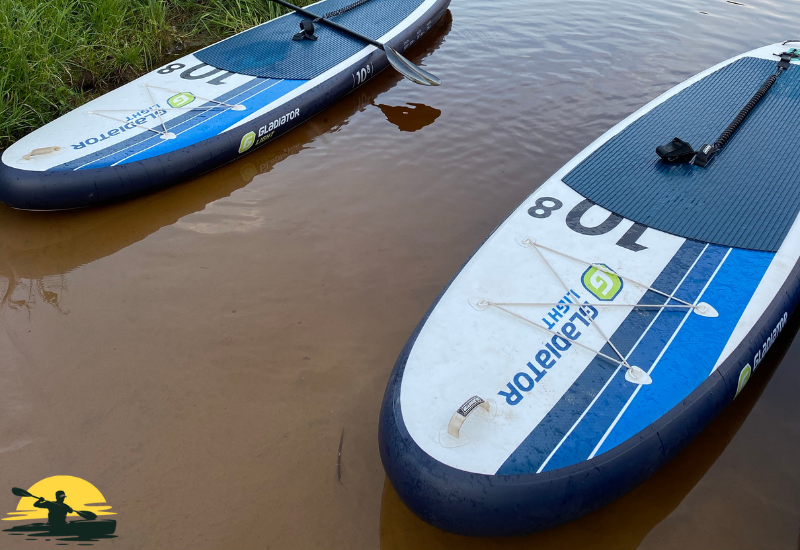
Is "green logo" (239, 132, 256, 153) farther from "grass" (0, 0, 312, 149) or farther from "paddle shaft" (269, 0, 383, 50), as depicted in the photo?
"paddle shaft" (269, 0, 383, 50)

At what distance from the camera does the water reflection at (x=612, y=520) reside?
2.44 metres

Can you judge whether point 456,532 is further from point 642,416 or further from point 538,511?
point 642,416

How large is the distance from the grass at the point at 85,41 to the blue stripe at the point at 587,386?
4591 millimetres

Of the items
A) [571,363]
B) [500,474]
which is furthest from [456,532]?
[571,363]

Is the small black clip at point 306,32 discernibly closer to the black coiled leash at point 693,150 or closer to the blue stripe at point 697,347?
the black coiled leash at point 693,150

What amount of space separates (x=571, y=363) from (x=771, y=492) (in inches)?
42.2

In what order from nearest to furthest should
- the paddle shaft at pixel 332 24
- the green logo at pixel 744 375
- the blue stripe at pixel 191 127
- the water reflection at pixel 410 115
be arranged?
the green logo at pixel 744 375 → the blue stripe at pixel 191 127 → the water reflection at pixel 410 115 → the paddle shaft at pixel 332 24

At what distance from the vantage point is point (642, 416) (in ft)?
7.94

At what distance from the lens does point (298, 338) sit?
11.0 ft

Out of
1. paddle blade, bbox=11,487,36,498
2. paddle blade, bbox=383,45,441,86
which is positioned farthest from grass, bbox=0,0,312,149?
paddle blade, bbox=11,487,36,498

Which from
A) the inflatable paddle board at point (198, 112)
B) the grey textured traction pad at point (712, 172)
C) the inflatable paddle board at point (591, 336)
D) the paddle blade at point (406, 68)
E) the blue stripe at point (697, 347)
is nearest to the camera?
the inflatable paddle board at point (591, 336)

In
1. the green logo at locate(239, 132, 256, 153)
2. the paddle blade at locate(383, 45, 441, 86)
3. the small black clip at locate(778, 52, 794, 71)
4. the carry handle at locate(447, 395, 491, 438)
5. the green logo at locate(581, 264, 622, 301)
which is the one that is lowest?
the carry handle at locate(447, 395, 491, 438)

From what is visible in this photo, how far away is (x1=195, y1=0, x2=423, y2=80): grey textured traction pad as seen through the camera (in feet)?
17.8

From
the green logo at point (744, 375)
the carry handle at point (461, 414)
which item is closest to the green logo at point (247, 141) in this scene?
the carry handle at point (461, 414)
